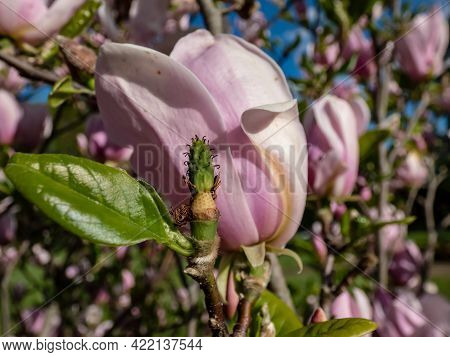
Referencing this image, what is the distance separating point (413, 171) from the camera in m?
A: 1.80

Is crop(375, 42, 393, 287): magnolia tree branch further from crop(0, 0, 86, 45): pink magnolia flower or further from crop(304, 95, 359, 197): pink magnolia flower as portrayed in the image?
crop(0, 0, 86, 45): pink magnolia flower

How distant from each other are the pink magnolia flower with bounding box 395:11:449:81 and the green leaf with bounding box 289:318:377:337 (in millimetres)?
992

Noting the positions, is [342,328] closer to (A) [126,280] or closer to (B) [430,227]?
(B) [430,227]

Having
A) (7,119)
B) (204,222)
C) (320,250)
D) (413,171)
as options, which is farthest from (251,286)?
(413,171)

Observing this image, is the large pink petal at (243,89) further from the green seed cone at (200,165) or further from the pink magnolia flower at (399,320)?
the pink magnolia flower at (399,320)

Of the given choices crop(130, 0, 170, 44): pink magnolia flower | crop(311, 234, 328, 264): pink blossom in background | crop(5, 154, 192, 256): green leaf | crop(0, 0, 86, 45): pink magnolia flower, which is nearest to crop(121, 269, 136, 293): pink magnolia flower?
crop(311, 234, 328, 264): pink blossom in background

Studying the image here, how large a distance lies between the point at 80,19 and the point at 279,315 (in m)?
0.49

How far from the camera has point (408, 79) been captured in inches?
57.0

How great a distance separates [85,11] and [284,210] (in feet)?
1.48

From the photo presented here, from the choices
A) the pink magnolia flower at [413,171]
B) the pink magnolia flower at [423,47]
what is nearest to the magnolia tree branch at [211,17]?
the pink magnolia flower at [423,47]

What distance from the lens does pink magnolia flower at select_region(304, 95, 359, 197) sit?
31.4 inches

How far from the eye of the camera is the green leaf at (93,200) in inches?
15.4
